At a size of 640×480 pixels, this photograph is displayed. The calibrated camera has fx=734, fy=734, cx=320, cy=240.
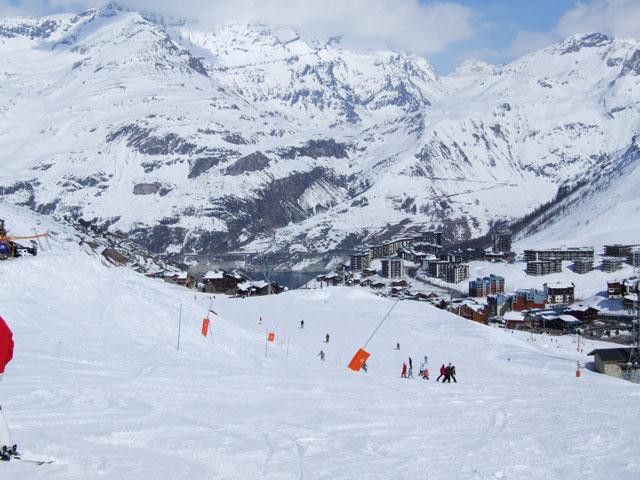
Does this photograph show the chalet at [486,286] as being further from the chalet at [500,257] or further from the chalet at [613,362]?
the chalet at [613,362]

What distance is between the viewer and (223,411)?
12727 millimetres

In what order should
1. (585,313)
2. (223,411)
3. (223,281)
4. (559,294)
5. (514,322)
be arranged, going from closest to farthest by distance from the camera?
(223,411)
(514,322)
(585,313)
(559,294)
(223,281)

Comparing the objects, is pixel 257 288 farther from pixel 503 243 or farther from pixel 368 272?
pixel 503 243

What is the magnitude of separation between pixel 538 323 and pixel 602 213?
98974mm

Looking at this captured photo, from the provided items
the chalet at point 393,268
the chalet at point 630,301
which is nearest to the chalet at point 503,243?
the chalet at point 393,268

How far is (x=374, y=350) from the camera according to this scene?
3956 cm

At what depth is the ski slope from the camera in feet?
29.5

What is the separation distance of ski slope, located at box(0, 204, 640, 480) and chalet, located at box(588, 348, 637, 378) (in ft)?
97.6

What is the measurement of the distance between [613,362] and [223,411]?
4341 centimetres

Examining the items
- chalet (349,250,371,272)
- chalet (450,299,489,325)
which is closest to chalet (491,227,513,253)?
chalet (349,250,371,272)

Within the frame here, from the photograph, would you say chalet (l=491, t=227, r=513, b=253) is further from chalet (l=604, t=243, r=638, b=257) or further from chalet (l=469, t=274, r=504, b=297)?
chalet (l=469, t=274, r=504, b=297)

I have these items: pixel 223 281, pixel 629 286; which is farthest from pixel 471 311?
pixel 223 281

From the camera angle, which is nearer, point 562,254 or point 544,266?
point 544,266

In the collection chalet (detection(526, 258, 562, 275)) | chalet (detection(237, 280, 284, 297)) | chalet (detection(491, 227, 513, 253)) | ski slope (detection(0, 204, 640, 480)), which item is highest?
chalet (detection(491, 227, 513, 253))
